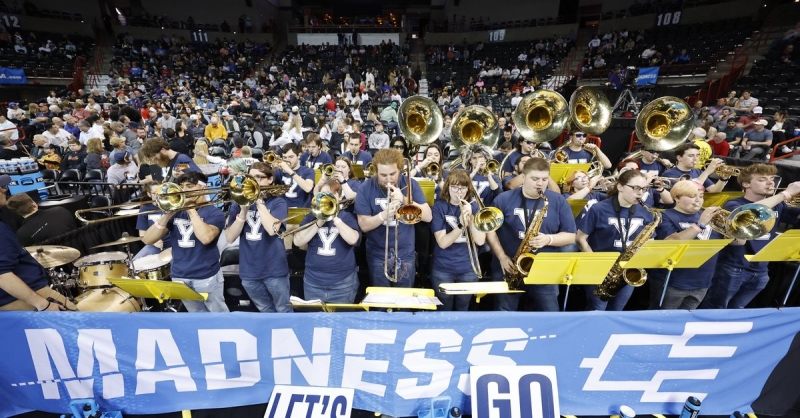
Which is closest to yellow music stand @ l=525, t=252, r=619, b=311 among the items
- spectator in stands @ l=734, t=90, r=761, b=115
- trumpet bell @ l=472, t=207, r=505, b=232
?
trumpet bell @ l=472, t=207, r=505, b=232

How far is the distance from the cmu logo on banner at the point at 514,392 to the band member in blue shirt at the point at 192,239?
2.69 m

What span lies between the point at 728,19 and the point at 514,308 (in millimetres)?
23601

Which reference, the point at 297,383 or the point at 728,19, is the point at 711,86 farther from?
the point at 297,383

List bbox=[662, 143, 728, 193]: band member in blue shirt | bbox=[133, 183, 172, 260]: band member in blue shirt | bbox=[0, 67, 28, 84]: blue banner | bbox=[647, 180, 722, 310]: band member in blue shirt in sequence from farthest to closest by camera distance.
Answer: bbox=[0, 67, 28, 84]: blue banner < bbox=[662, 143, 728, 193]: band member in blue shirt < bbox=[133, 183, 172, 260]: band member in blue shirt < bbox=[647, 180, 722, 310]: band member in blue shirt

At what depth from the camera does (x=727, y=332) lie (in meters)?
2.91

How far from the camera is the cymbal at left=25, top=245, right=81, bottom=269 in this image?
3.94 m

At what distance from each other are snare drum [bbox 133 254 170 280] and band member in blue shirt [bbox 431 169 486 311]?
302cm

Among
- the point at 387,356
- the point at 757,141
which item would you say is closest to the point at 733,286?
the point at 387,356

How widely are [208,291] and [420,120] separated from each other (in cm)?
337

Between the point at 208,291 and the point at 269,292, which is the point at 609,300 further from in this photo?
the point at 208,291

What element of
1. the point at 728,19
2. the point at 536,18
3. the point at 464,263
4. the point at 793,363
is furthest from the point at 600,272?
the point at 536,18

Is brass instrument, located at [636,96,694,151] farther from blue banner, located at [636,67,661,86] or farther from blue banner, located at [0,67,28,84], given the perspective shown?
blue banner, located at [0,67,28,84]

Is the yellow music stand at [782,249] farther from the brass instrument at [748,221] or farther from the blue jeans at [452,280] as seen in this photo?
the blue jeans at [452,280]

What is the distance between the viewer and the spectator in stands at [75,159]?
859 centimetres
